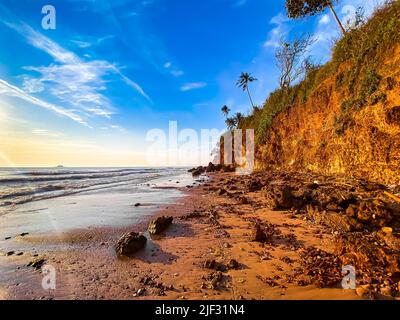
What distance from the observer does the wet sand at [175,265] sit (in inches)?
134

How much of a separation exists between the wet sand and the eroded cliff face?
668cm

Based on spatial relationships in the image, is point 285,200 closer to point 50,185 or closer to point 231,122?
point 50,185

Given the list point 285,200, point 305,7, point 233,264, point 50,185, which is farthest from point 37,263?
point 305,7

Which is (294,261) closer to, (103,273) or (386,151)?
(103,273)

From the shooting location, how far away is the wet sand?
3414mm

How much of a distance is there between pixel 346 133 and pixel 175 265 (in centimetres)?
1315

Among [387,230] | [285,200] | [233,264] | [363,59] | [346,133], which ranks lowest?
[233,264]

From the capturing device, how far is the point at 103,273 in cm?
411

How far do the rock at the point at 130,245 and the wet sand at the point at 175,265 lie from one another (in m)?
0.19

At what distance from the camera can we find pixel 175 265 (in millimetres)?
4383

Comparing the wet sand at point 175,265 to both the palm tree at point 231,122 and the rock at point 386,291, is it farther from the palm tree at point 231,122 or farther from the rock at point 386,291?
the palm tree at point 231,122

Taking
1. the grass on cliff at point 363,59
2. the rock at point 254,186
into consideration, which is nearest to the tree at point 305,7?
the grass on cliff at point 363,59

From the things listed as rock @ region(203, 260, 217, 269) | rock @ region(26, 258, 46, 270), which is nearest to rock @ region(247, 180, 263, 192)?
rock @ region(203, 260, 217, 269)

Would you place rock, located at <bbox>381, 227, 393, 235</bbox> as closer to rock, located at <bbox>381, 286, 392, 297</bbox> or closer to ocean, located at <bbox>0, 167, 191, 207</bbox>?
rock, located at <bbox>381, 286, 392, 297</bbox>
